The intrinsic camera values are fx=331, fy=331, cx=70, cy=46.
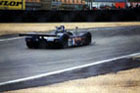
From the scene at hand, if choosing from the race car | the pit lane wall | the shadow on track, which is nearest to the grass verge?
the race car

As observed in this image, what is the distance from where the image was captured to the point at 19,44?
409cm

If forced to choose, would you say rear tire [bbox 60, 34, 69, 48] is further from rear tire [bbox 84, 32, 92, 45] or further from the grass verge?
rear tire [bbox 84, 32, 92, 45]

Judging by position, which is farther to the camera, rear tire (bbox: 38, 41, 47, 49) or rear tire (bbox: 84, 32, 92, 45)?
rear tire (bbox: 84, 32, 92, 45)

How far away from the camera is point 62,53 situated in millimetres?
3922

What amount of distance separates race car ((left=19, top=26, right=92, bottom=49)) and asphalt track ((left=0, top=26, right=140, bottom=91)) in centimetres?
9

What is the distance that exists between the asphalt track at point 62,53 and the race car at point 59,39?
9 centimetres

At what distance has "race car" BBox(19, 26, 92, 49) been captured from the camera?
13.1 feet

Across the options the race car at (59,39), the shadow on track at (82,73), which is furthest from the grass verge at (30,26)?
the shadow on track at (82,73)

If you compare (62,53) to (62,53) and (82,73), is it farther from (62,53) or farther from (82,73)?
(82,73)

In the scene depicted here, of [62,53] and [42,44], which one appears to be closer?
[62,53]

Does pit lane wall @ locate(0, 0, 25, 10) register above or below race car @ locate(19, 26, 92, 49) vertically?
above

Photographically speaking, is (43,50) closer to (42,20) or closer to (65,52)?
(65,52)

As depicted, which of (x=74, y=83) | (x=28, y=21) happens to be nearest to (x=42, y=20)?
(x=28, y=21)

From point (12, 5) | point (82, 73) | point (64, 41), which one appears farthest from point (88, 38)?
point (82, 73)
